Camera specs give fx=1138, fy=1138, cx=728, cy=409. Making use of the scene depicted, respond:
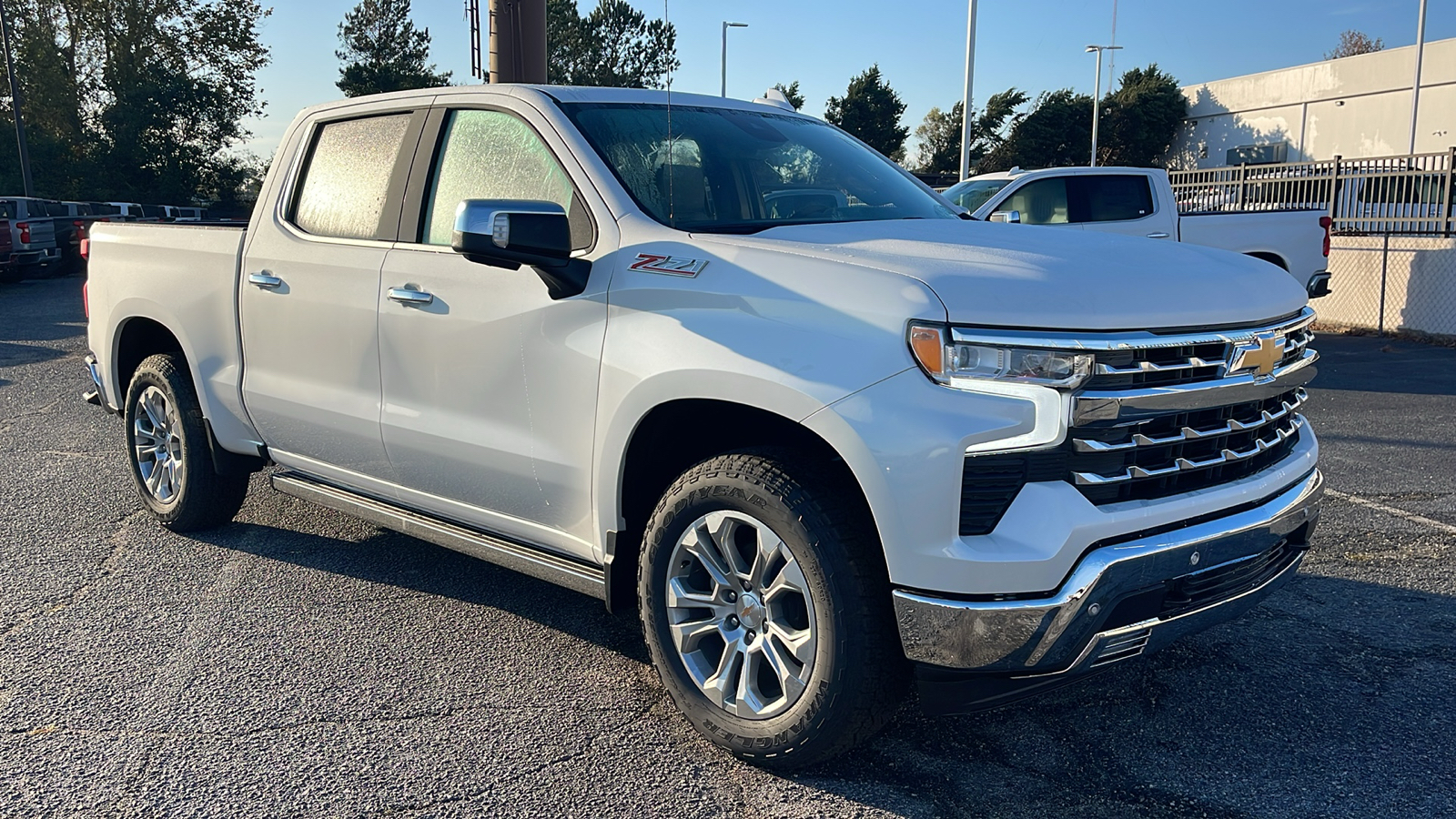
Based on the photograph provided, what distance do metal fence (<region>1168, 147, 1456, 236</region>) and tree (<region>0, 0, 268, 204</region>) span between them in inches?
1544

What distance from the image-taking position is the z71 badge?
10.5ft

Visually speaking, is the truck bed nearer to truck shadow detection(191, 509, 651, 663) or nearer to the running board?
the running board

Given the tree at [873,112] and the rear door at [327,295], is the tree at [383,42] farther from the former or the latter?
the rear door at [327,295]

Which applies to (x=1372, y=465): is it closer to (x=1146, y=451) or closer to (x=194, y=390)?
(x=1146, y=451)

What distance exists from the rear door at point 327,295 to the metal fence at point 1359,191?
11.5 metres

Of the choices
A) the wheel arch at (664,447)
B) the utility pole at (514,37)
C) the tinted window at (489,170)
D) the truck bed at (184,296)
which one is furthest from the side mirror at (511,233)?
the utility pole at (514,37)


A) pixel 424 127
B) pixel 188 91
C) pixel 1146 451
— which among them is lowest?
pixel 1146 451

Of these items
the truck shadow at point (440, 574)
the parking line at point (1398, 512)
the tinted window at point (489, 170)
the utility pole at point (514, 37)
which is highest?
the utility pole at point (514, 37)

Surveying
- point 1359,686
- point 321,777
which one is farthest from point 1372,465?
point 321,777

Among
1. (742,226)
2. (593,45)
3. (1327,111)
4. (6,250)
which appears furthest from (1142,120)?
(742,226)

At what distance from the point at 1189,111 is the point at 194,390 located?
6571 centimetres

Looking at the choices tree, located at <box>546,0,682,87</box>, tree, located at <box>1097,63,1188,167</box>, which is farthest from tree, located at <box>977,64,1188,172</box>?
tree, located at <box>546,0,682,87</box>

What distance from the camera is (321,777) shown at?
311cm

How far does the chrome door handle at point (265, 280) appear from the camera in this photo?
4.55 m
